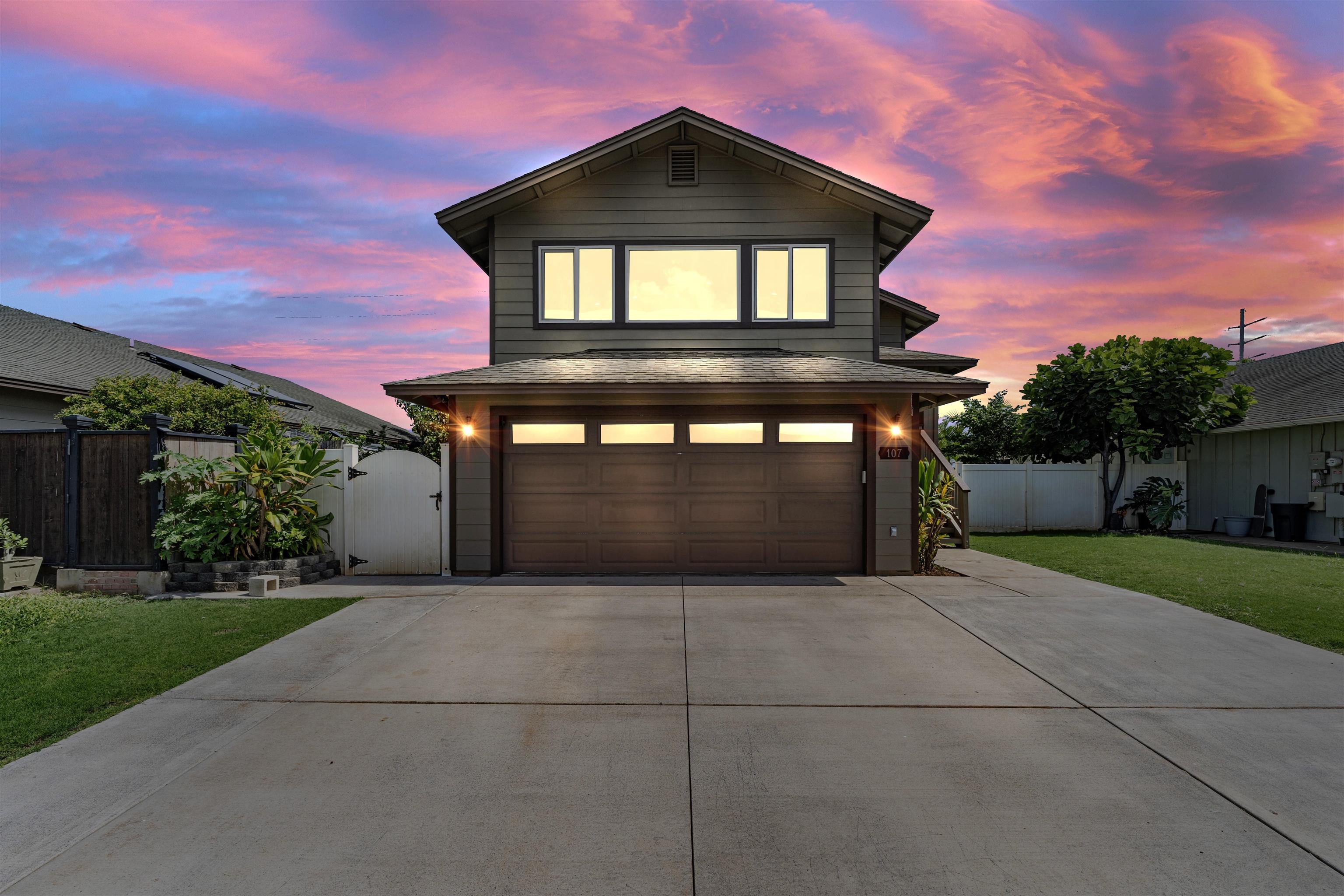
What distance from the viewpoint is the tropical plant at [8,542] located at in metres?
8.45

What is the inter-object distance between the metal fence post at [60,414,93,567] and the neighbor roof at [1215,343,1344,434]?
23275 mm

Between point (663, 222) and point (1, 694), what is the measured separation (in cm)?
963

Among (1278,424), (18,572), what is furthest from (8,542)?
(1278,424)

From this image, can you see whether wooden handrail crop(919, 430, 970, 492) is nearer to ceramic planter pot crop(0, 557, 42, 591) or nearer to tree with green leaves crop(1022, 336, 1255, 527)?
tree with green leaves crop(1022, 336, 1255, 527)

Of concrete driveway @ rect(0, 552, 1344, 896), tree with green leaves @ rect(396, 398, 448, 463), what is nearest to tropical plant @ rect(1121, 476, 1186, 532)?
concrete driveway @ rect(0, 552, 1344, 896)

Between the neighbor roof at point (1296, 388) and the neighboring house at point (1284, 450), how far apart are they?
0.09 ft

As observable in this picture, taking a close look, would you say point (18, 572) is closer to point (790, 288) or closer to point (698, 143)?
point (698, 143)

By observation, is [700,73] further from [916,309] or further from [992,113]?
[916,309]

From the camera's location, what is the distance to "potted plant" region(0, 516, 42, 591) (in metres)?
8.38

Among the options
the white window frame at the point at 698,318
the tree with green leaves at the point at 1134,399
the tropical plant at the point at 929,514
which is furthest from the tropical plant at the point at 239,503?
the tree with green leaves at the point at 1134,399

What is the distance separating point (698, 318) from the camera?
1103 centimetres

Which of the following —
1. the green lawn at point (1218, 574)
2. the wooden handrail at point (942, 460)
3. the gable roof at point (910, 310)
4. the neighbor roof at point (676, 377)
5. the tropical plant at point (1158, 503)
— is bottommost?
the green lawn at point (1218, 574)

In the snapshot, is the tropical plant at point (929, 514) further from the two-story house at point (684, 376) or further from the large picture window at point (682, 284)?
the large picture window at point (682, 284)

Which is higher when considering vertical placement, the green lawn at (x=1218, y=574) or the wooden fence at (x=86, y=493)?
the wooden fence at (x=86, y=493)
